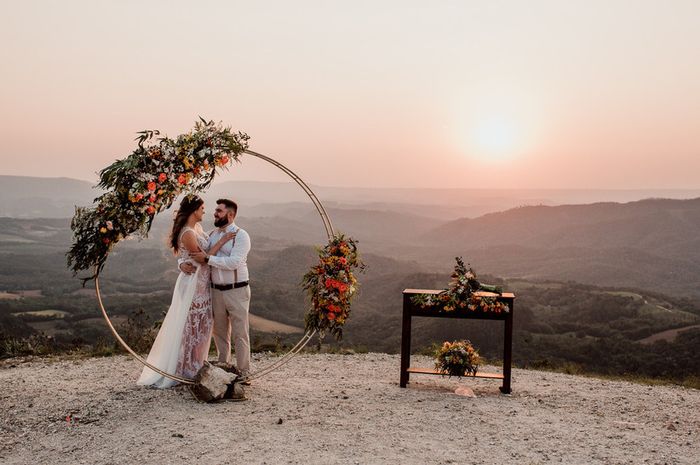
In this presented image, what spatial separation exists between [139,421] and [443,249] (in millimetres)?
84336

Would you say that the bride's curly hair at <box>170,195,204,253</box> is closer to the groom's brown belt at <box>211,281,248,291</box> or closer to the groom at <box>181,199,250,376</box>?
the groom at <box>181,199,250,376</box>

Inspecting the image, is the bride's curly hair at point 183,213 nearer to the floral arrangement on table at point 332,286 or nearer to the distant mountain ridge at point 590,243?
the floral arrangement on table at point 332,286

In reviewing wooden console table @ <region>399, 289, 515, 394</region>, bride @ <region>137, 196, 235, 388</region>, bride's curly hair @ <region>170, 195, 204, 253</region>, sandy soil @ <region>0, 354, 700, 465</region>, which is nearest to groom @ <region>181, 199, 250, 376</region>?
bride @ <region>137, 196, 235, 388</region>

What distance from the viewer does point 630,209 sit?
97688mm

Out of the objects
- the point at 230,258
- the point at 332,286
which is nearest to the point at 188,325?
the point at 230,258

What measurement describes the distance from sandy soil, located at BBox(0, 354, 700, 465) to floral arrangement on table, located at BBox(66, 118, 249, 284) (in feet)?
6.34

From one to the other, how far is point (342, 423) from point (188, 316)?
266cm

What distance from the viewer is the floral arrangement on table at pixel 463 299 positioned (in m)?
8.41

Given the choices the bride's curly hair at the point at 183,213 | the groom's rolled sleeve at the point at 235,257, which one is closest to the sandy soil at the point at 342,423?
the groom's rolled sleeve at the point at 235,257

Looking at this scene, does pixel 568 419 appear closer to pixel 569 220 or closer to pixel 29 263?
pixel 29 263

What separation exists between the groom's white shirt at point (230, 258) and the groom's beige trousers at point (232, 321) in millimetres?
178

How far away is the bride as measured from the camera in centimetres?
809

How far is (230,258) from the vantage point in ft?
26.2

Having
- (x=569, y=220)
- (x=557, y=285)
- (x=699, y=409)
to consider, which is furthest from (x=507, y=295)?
(x=569, y=220)
